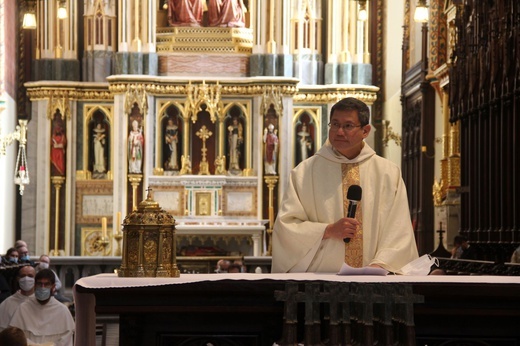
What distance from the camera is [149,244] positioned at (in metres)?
6.52

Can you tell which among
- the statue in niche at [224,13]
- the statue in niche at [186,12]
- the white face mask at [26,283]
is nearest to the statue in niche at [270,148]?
the statue in niche at [224,13]

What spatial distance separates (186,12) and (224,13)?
91cm

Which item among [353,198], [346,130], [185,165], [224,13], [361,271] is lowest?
[361,271]

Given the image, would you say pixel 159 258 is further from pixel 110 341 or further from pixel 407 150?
pixel 407 150

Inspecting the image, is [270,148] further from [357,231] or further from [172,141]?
[357,231]

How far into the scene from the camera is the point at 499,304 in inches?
236

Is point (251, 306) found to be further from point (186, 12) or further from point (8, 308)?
point (186, 12)

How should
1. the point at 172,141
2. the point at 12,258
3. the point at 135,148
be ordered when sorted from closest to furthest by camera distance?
the point at 12,258, the point at 135,148, the point at 172,141

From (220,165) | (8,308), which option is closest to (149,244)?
(8,308)

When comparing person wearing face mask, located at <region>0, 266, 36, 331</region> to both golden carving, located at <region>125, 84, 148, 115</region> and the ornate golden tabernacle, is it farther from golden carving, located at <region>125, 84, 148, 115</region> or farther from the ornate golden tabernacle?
golden carving, located at <region>125, 84, 148, 115</region>

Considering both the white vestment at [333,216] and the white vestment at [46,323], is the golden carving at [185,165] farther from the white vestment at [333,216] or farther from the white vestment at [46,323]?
the white vestment at [333,216]

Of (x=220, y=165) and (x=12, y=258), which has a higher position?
(x=220, y=165)

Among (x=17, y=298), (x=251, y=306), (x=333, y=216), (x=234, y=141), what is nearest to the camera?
(x=251, y=306)

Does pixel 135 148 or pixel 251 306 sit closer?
pixel 251 306
